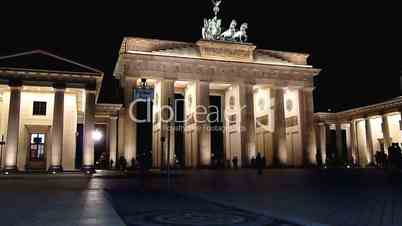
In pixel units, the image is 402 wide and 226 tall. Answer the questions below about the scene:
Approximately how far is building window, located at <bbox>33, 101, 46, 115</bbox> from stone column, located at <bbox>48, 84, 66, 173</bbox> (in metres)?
4.52

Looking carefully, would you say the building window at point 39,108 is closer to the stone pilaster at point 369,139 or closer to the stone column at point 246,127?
the stone column at point 246,127

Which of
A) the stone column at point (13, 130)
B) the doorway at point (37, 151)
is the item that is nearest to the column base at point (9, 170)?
the stone column at point (13, 130)

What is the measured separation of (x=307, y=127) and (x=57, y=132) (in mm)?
33904

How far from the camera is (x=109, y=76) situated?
72188 mm

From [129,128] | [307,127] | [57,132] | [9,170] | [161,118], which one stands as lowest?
[9,170]

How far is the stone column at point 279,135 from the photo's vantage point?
166ft

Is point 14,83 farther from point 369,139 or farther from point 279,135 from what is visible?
point 369,139

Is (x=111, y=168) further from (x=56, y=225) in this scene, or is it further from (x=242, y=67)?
(x=56, y=225)

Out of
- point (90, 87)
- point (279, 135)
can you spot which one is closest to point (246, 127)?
point (279, 135)

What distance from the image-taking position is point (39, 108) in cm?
3659

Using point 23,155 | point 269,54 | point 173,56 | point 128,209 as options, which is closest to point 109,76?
point 173,56

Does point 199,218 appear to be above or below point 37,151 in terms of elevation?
below

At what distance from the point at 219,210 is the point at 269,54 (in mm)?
45901

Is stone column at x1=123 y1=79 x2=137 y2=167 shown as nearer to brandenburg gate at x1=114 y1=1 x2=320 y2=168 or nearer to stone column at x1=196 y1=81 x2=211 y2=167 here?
brandenburg gate at x1=114 y1=1 x2=320 y2=168
